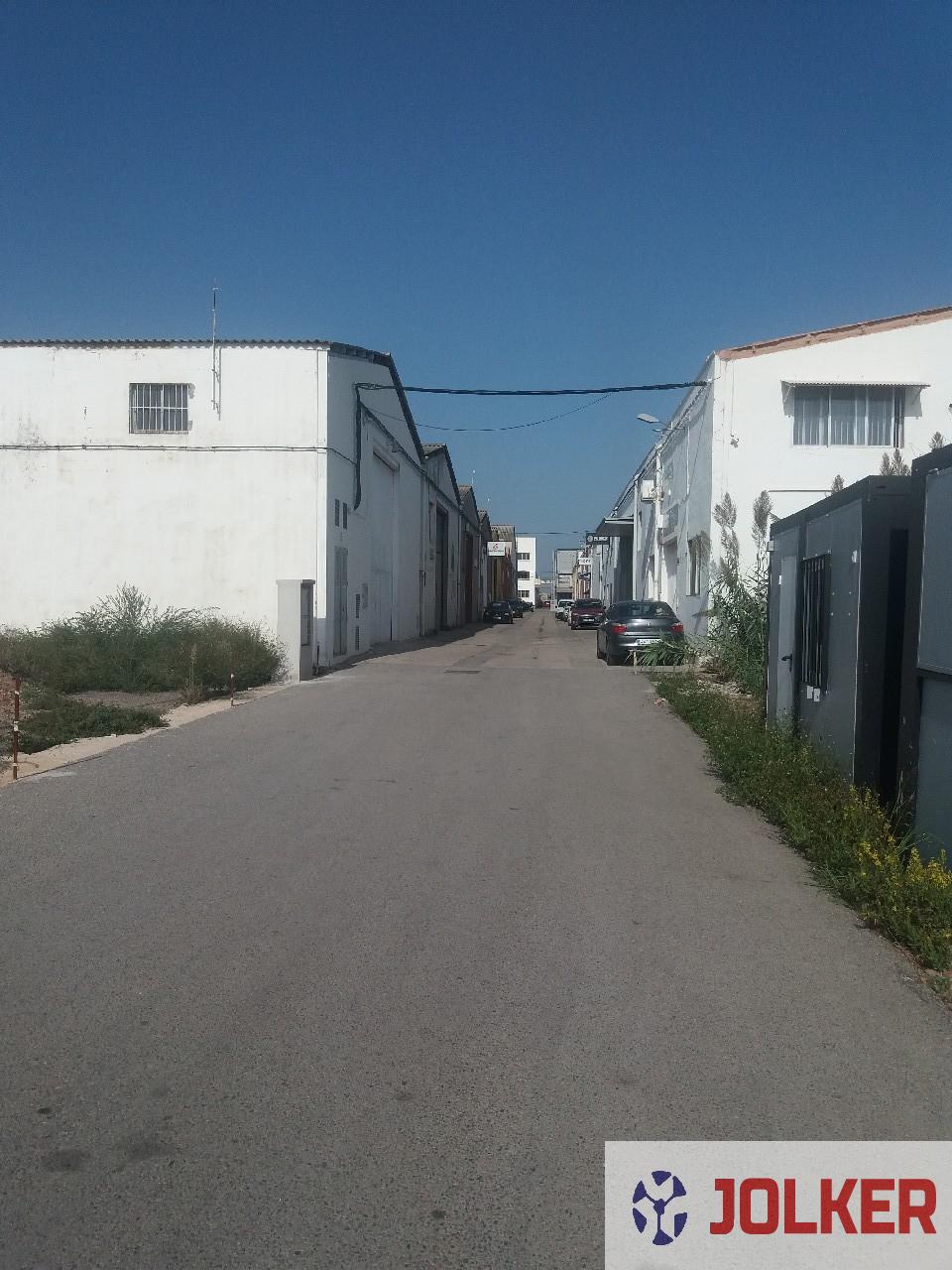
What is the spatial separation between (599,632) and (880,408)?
28.5 feet

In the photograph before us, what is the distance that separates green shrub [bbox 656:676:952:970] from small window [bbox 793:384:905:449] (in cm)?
1538

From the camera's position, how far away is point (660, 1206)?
3.31 m

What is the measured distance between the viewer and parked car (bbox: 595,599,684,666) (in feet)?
81.3

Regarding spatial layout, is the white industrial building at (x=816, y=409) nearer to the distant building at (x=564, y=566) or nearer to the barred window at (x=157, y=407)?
the barred window at (x=157, y=407)

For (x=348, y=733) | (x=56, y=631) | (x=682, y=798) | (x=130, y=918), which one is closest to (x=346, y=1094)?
(x=130, y=918)

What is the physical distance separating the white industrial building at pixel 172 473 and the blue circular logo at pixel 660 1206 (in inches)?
771

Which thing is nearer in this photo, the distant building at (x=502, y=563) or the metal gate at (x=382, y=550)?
the metal gate at (x=382, y=550)

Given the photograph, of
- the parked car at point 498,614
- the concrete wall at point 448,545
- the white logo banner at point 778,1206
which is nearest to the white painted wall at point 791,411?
the concrete wall at point 448,545

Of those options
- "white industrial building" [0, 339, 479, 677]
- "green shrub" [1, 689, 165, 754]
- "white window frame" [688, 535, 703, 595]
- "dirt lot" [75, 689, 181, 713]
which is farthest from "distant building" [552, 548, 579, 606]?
"green shrub" [1, 689, 165, 754]

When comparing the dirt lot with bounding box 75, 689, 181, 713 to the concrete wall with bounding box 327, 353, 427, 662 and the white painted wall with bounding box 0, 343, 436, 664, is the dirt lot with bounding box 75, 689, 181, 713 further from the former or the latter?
the concrete wall with bounding box 327, 353, 427, 662

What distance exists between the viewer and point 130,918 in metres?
5.95

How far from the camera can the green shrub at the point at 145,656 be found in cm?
1833

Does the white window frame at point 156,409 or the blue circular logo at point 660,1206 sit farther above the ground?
the white window frame at point 156,409

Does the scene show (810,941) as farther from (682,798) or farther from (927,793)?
(682,798)
